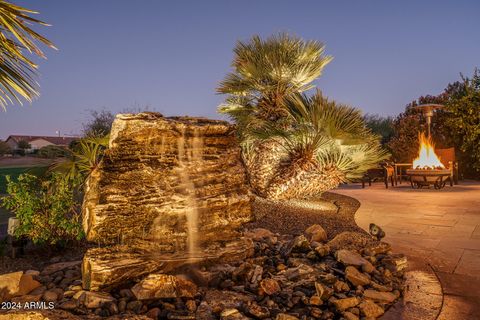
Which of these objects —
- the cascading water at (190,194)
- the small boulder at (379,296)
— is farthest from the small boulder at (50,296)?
the small boulder at (379,296)

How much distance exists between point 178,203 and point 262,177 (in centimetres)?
471

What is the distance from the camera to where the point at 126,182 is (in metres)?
2.90

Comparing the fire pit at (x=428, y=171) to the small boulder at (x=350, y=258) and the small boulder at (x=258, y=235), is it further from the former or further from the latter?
the small boulder at (x=350, y=258)

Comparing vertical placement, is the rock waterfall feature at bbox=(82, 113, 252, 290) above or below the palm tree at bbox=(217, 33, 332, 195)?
below

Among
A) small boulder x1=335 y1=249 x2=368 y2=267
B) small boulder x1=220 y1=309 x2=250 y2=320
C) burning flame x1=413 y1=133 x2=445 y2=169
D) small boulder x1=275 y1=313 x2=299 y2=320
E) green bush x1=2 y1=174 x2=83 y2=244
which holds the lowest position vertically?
small boulder x1=220 y1=309 x2=250 y2=320

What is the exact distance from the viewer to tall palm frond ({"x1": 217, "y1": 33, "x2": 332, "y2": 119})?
833cm

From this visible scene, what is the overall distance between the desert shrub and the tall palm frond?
15.7 feet

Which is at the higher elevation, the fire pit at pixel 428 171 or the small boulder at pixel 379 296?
the fire pit at pixel 428 171

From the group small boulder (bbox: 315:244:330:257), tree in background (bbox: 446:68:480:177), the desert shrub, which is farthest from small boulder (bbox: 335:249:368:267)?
tree in background (bbox: 446:68:480:177)

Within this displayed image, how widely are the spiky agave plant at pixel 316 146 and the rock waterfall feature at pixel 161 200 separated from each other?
13.2ft

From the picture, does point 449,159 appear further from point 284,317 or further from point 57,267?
point 57,267

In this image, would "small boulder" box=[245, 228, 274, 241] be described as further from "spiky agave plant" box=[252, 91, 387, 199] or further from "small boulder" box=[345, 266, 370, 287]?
"spiky agave plant" box=[252, 91, 387, 199]

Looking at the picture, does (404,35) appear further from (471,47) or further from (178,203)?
(178,203)

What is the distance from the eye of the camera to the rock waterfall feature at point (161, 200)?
2781 mm
